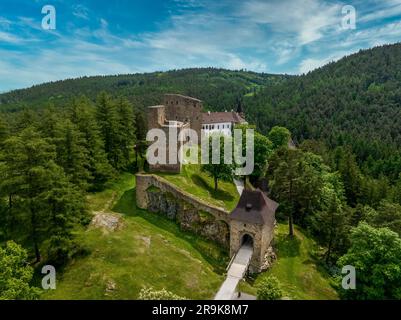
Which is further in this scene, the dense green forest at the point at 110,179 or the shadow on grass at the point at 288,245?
the shadow on grass at the point at 288,245

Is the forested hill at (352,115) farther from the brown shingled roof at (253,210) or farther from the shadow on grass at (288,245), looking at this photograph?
the brown shingled roof at (253,210)

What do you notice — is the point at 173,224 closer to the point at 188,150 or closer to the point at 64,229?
the point at 64,229

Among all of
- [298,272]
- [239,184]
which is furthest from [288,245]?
[239,184]

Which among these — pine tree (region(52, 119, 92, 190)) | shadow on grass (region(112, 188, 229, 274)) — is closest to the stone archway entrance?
shadow on grass (region(112, 188, 229, 274))

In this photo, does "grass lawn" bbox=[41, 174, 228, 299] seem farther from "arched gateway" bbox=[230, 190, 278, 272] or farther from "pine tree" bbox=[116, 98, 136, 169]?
"pine tree" bbox=[116, 98, 136, 169]

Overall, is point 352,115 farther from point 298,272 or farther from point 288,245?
point 298,272

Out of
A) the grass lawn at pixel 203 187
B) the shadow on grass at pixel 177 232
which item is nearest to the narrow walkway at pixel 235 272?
the shadow on grass at pixel 177 232
